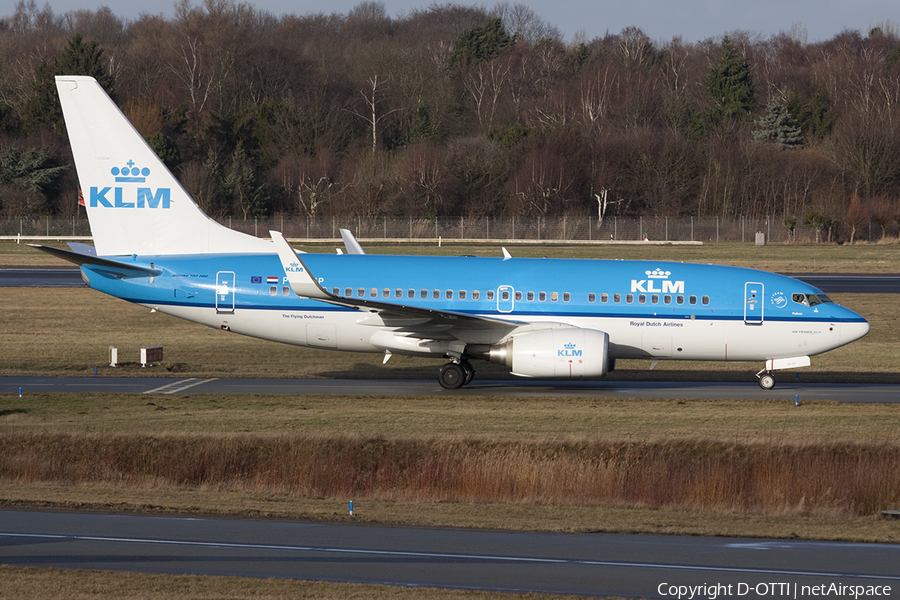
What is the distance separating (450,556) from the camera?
1293 centimetres

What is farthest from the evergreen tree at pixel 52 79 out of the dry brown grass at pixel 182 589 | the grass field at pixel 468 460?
the dry brown grass at pixel 182 589

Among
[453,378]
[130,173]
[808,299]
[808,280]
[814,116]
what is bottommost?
[453,378]

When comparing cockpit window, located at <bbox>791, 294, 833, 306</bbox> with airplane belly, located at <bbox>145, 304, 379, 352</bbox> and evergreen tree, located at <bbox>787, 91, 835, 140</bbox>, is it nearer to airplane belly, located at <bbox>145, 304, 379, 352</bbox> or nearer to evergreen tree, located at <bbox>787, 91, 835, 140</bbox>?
airplane belly, located at <bbox>145, 304, 379, 352</bbox>

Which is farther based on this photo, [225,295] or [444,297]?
[225,295]

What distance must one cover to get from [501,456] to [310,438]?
4047mm

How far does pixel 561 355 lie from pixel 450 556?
1280 centimetres

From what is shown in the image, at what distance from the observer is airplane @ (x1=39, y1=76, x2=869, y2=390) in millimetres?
27094

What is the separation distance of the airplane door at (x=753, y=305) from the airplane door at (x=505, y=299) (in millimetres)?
6390

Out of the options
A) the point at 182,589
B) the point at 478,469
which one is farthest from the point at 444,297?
the point at 182,589

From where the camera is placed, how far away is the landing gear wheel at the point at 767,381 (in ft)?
90.0

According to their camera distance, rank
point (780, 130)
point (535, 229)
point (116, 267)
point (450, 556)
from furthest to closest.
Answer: point (780, 130)
point (535, 229)
point (116, 267)
point (450, 556)

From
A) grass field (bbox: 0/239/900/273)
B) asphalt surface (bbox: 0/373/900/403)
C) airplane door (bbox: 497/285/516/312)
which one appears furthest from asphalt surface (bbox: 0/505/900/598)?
grass field (bbox: 0/239/900/273)

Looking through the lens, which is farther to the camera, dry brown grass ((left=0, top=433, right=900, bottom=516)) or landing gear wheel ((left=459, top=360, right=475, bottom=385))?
landing gear wheel ((left=459, top=360, right=475, bottom=385))

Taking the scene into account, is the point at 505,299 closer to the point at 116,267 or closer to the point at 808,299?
the point at 808,299
